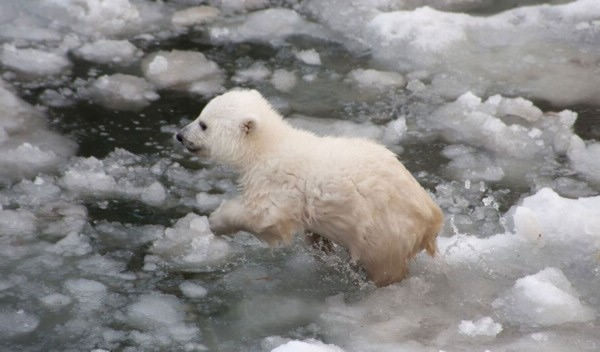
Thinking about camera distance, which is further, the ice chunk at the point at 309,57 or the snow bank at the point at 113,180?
the ice chunk at the point at 309,57

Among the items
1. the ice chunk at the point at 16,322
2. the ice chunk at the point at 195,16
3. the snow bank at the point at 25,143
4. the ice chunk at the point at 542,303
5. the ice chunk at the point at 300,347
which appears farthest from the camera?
the ice chunk at the point at 195,16

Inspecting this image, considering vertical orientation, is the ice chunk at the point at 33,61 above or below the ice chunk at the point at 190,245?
above

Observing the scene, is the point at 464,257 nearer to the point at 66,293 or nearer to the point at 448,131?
the point at 448,131

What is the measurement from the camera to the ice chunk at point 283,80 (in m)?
6.54

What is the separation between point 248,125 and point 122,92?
1962 mm

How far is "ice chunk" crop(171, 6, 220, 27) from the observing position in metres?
7.47

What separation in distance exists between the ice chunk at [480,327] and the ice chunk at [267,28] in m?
3.46

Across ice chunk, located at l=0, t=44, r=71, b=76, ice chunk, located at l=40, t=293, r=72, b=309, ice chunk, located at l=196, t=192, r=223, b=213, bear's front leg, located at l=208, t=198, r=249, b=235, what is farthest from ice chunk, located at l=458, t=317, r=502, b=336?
ice chunk, located at l=0, t=44, r=71, b=76

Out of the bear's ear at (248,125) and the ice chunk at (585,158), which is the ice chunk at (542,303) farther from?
the bear's ear at (248,125)

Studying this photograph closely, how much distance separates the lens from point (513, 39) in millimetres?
7262

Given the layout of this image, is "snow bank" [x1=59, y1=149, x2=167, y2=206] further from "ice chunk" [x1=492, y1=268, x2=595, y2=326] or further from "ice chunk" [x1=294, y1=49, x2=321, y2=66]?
"ice chunk" [x1=492, y1=268, x2=595, y2=326]

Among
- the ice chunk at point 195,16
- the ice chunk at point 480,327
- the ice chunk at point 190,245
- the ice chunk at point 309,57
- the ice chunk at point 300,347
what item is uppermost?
the ice chunk at point 195,16

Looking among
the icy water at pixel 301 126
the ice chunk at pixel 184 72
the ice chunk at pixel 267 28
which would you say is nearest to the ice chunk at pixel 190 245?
the icy water at pixel 301 126

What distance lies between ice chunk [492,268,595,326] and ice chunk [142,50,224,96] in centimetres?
273
